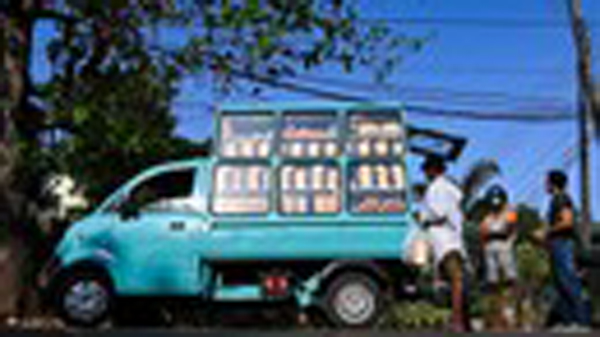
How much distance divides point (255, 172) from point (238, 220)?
0.56 m

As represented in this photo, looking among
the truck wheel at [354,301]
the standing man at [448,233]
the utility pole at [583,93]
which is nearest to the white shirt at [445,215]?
the standing man at [448,233]

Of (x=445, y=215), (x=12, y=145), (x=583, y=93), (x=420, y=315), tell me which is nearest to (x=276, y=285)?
(x=420, y=315)

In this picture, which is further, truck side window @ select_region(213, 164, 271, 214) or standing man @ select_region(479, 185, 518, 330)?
truck side window @ select_region(213, 164, 271, 214)

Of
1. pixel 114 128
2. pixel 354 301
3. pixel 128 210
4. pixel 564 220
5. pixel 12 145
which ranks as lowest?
pixel 354 301

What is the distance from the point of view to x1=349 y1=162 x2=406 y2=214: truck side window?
12.0 m

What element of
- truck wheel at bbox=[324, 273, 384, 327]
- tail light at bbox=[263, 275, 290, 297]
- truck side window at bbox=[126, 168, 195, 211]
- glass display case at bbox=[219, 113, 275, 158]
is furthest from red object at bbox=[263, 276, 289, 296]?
glass display case at bbox=[219, 113, 275, 158]

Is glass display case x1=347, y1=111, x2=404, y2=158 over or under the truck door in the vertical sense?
over

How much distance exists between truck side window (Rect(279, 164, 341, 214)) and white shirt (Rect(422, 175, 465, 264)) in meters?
1.88

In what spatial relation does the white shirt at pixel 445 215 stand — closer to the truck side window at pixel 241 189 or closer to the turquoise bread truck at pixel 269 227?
the turquoise bread truck at pixel 269 227

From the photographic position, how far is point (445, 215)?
33.7 feet

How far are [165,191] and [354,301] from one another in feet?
8.04

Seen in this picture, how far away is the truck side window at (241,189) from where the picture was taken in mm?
12141

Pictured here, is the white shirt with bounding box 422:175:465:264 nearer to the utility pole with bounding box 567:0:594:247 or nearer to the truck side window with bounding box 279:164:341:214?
the truck side window with bounding box 279:164:341:214

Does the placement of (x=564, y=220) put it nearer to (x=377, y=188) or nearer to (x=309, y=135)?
(x=377, y=188)
